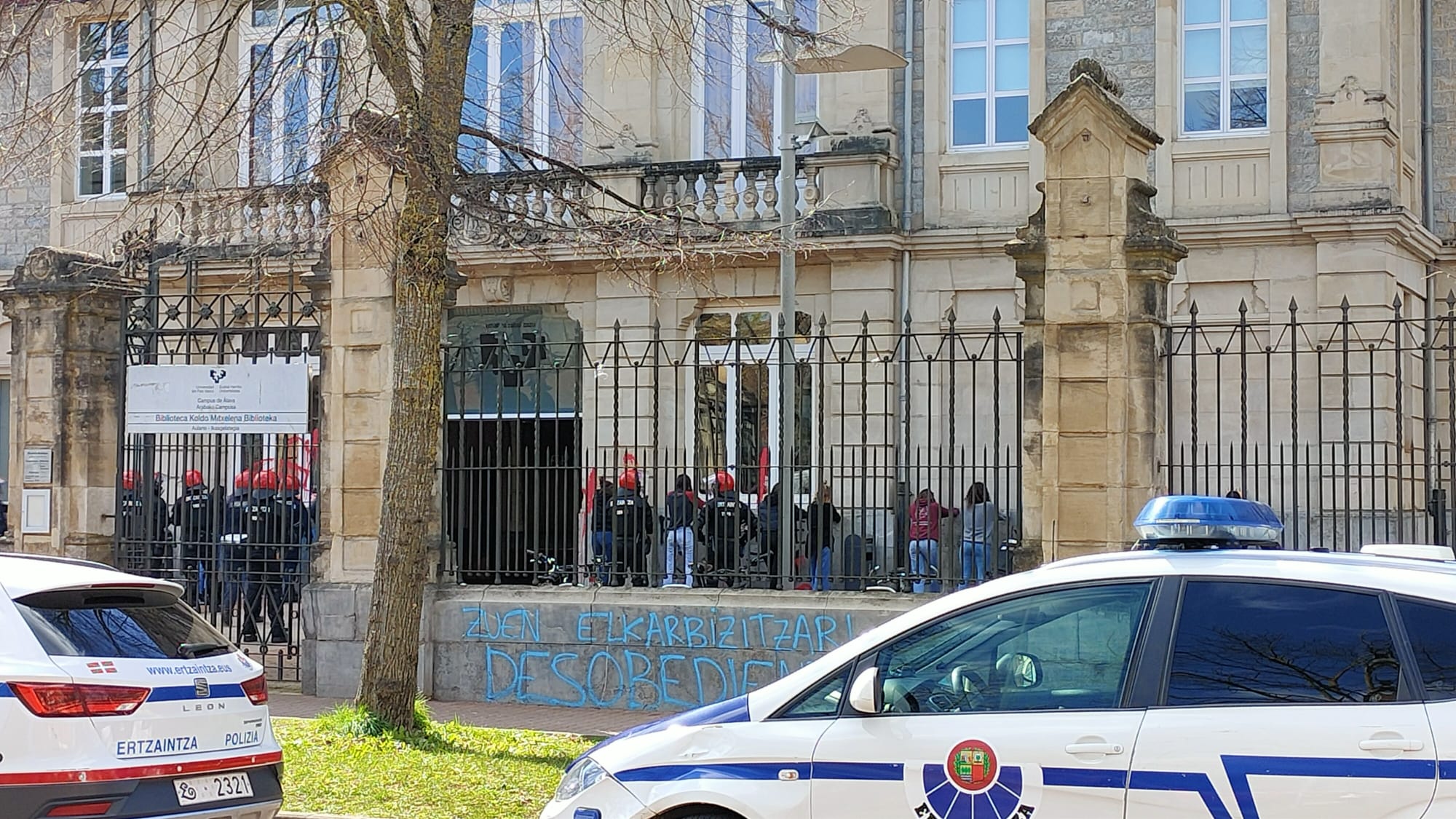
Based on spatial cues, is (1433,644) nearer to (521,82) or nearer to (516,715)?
(516,715)

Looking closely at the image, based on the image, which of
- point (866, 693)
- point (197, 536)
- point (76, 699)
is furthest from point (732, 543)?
point (866, 693)

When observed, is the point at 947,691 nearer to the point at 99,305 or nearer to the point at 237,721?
the point at 237,721

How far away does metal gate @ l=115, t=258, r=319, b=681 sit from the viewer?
14.0 m

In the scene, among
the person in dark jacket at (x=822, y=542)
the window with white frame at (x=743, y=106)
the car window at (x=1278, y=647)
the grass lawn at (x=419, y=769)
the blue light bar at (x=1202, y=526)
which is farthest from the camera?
the window with white frame at (x=743, y=106)

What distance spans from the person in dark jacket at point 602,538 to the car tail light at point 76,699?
6209 mm

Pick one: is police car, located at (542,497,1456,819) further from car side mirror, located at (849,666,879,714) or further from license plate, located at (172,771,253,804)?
license plate, located at (172,771,253,804)

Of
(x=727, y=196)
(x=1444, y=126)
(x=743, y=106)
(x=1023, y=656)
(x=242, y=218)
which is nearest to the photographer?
(x=1023, y=656)

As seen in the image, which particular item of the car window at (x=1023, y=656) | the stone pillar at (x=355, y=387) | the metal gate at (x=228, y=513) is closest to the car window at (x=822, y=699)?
the car window at (x=1023, y=656)

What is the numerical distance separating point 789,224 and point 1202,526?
30.3 feet

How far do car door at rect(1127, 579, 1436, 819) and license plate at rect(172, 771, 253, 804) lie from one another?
3715 millimetres

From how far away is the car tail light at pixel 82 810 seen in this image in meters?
6.59

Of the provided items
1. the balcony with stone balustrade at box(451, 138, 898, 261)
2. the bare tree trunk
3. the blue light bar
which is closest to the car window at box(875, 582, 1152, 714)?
the blue light bar

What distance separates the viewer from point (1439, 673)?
208 inches

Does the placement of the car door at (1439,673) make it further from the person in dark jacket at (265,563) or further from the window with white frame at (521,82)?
the window with white frame at (521,82)
